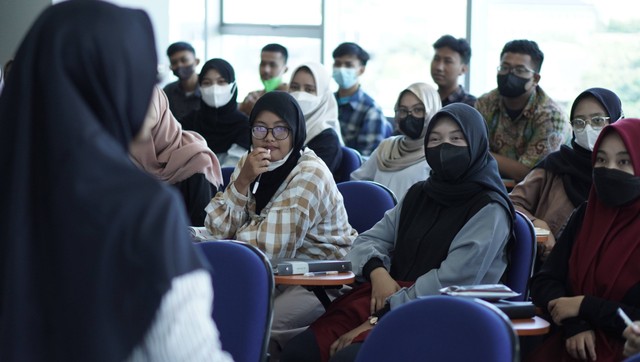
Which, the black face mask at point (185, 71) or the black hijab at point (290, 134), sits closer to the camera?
the black hijab at point (290, 134)

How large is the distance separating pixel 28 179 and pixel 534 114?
4.29 meters

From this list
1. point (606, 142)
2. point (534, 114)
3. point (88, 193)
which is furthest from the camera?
point (534, 114)

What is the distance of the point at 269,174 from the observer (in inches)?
156

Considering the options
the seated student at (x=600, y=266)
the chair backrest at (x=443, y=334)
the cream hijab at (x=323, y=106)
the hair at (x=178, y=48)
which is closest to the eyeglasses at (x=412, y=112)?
the cream hijab at (x=323, y=106)

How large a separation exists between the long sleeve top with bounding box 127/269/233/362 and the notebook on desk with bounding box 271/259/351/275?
2220mm

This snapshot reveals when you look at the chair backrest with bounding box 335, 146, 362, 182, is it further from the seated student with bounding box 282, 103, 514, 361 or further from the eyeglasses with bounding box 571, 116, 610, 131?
the seated student with bounding box 282, 103, 514, 361

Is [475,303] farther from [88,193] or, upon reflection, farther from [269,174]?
[269,174]

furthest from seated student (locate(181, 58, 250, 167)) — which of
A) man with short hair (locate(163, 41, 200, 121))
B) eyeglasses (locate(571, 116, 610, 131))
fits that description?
eyeglasses (locate(571, 116, 610, 131))

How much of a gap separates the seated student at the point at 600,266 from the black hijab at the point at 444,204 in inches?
12.2

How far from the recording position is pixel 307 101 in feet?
19.9

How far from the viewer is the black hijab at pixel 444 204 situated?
3375 mm

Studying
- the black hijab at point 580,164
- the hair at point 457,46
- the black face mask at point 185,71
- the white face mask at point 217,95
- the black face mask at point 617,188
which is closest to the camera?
the black face mask at point 617,188

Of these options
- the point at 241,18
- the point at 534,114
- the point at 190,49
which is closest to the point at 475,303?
the point at 534,114

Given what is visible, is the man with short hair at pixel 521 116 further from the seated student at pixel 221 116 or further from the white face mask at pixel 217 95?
the white face mask at pixel 217 95
